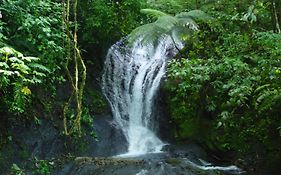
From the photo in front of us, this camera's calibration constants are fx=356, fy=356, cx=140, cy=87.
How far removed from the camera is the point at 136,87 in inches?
309

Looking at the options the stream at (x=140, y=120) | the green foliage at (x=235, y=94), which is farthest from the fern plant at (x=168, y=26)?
the green foliage at (x=235, y=94)

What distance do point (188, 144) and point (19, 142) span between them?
2889 millimetres

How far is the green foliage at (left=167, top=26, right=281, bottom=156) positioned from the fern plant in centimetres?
64

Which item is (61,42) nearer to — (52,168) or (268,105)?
(52,168)

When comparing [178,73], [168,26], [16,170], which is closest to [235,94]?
[178,73]

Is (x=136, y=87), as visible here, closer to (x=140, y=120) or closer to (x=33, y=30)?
(x=140, y=120)

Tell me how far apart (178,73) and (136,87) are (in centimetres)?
217

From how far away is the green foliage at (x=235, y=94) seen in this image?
5.03m

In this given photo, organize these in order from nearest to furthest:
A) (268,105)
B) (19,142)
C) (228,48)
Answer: (268,105) → (19,142) → (228,48)

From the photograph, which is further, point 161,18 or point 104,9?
point 104,9

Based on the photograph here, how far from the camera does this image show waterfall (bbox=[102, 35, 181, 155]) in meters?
7.12

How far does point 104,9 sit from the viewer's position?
7.07 meters

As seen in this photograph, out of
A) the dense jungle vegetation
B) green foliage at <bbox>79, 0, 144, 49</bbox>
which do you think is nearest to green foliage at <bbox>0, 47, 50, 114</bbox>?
the dense jungle vegetation

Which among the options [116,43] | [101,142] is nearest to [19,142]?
[101,142]
